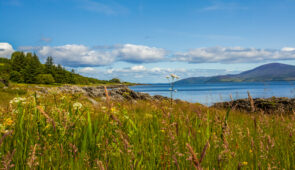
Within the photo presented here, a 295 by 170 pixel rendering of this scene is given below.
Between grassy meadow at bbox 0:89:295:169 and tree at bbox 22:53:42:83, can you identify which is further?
tree at bbox 22:53:42:83

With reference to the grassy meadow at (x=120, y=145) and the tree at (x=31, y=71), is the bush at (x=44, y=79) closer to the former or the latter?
the tree at (x=31, y=71)

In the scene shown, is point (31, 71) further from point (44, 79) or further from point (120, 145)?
point (120, 145)

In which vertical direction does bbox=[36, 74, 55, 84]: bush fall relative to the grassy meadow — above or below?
above

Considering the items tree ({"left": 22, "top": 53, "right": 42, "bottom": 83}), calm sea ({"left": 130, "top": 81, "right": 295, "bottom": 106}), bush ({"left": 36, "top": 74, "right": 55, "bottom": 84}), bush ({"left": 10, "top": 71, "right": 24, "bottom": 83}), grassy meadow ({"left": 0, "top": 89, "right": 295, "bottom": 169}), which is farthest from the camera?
tree ({"left": 22, "top": 53, "right": 42, "bottom": 83})

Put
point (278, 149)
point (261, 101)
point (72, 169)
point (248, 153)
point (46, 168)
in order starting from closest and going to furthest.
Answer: point (72, 169) → point (46, 168) → point (248, 153) → point (278, 149) → point (261, 101)

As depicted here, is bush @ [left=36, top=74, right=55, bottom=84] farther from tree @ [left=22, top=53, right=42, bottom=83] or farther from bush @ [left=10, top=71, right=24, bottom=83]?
bush @ [left=10, top=71, right=24, bottom=83]

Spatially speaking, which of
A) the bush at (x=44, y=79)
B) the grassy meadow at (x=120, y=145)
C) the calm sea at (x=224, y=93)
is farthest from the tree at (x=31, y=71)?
the grassy meadow at (x=120, y=145)

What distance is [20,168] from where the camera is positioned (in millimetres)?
2176

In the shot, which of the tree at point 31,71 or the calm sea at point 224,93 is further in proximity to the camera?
the tree at point 31,71

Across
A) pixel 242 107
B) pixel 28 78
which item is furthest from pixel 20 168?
pixel 28 78

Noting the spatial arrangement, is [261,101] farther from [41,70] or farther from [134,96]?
[41,70]

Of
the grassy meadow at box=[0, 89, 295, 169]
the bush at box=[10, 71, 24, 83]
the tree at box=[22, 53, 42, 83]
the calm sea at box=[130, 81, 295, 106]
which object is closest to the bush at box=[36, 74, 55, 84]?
the tree at box=[22, 53, 42, 83]

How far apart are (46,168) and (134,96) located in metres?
13.5

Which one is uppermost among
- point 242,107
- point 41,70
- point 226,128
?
point 41,70
